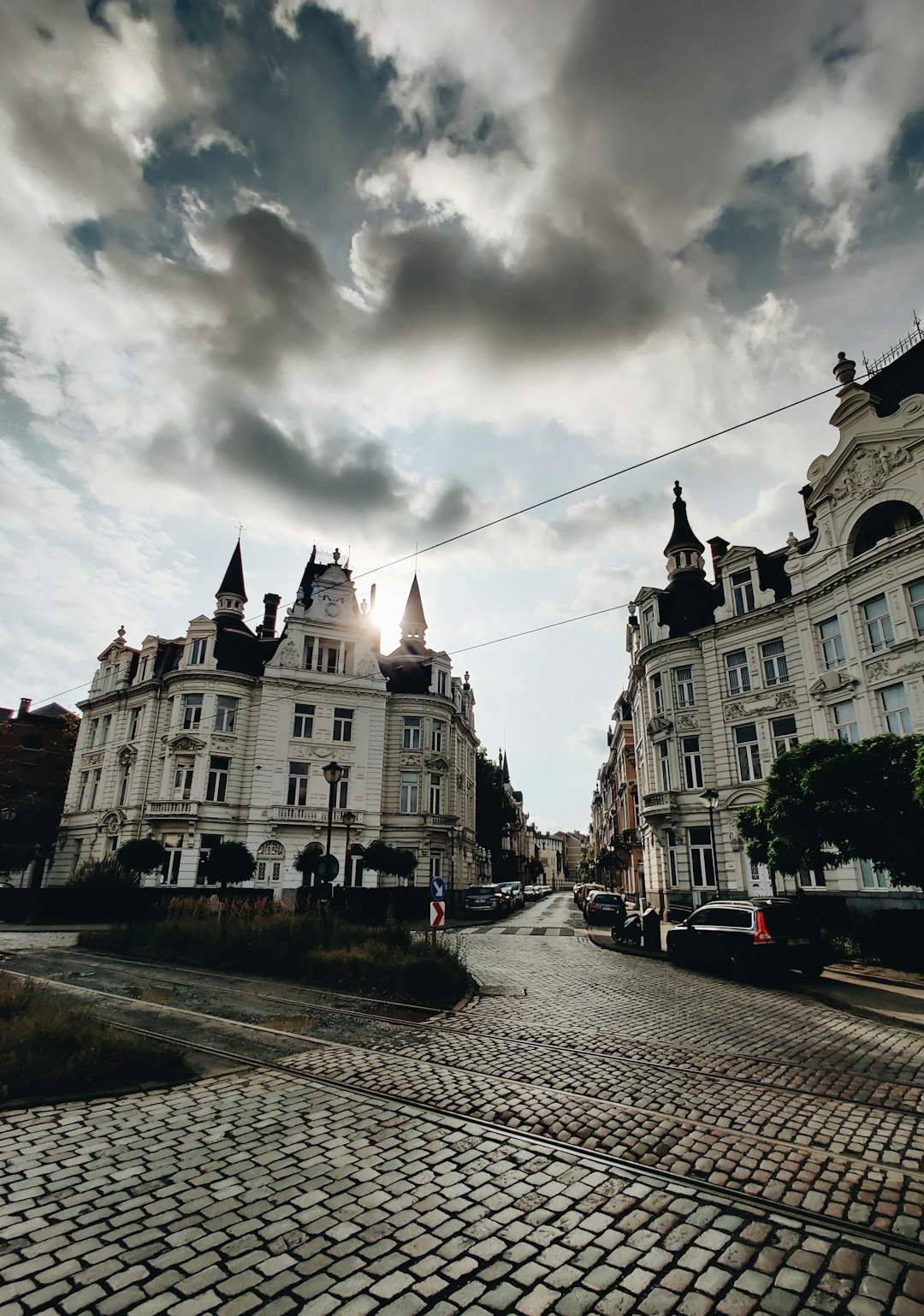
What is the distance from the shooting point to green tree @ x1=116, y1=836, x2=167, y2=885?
94.6 ft

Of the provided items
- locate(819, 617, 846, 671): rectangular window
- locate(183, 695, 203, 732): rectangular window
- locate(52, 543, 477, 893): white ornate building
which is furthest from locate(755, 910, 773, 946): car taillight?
locate(183, 695, 203, 732): rectangular window

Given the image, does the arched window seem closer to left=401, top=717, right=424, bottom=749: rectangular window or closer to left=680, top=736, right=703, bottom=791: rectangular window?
left=680, top=736, right=703, bottom=791: rectangular window

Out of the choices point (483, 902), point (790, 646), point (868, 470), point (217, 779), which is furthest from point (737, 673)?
point (217, 779)

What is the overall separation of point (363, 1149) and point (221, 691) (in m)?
36.1

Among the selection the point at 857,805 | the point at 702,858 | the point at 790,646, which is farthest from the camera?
the point at 702,858

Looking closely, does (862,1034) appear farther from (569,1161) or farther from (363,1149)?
(363,1149)

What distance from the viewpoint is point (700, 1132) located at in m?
5.61

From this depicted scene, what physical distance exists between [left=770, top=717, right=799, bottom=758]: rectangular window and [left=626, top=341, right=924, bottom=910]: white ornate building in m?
0.06

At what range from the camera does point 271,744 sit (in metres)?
38.1

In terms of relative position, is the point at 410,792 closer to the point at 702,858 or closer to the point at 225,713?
the point at 225,713

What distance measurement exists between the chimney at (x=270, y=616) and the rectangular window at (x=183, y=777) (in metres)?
12.2

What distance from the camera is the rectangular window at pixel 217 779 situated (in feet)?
121

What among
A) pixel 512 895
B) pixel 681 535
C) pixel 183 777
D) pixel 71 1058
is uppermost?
pixel 681 535

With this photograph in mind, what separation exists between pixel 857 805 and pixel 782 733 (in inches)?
550
